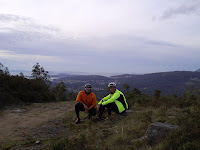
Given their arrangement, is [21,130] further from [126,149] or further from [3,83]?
[3,83]

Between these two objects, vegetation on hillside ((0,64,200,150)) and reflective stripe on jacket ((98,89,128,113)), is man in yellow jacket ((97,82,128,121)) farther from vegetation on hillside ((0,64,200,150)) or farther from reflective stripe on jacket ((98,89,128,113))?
vegetation on hillside ((0,64,200,150))

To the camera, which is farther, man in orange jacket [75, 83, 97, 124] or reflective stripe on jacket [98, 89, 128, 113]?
man in orange jacket [75, 83, 97, 124]

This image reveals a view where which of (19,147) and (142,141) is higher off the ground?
(142,141)

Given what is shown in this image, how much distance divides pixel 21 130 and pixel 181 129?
519 cm

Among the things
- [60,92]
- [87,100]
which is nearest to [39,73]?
[60,92]

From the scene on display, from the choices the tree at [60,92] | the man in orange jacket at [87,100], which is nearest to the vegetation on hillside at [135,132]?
the man in orange jacket at [87,100]

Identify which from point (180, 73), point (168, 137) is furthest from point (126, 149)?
point (180, 73)

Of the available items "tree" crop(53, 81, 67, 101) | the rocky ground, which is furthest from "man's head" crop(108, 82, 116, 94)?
"tree" crop(53, 81, 67, 101)

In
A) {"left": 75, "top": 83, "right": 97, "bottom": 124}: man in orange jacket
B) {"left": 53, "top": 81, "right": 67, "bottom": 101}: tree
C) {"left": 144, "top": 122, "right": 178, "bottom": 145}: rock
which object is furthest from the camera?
{"left": 53, "top": 81, "right": 67, "bottom": 101}: tree

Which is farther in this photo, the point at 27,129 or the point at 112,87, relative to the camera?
the point at 112,87

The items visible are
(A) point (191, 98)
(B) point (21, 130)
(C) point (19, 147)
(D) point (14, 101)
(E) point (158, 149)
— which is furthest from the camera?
(D) point (14, 101)

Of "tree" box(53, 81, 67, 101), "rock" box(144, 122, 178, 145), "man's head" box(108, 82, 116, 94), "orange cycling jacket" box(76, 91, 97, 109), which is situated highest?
"man's head" box(108, 82, 116, 94)

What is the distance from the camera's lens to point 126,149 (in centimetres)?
363

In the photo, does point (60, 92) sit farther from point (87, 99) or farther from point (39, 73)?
point (87, 99)
